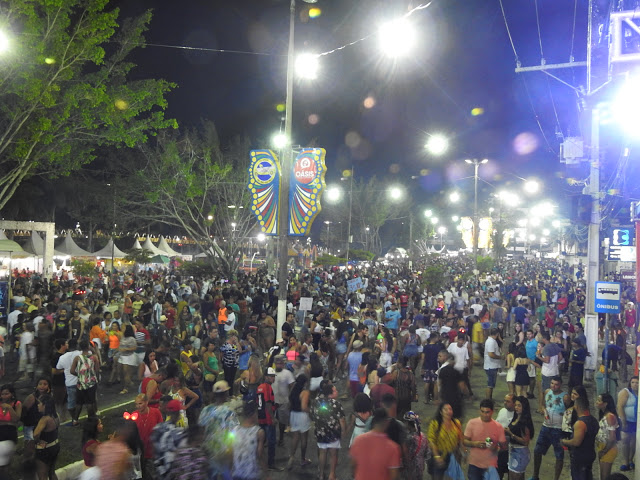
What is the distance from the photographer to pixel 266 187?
12086 millimetres

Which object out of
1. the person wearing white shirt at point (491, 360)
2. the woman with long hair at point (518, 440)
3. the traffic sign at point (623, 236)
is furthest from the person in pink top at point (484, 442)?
the traffic sign at point (623, 236)

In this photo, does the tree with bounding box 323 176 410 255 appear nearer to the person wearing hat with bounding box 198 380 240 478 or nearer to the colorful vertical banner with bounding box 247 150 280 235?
the colorful vertical banner with bounding box 247 150 280 235

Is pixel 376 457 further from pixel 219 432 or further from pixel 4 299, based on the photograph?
pixel 4 299

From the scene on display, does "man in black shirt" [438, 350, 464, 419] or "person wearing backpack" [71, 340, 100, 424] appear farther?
"person wearing backpack" [71, 340, 100, 424]

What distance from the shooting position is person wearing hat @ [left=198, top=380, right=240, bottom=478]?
17.2 ft

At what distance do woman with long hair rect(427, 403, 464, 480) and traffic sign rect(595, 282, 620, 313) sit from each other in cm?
661

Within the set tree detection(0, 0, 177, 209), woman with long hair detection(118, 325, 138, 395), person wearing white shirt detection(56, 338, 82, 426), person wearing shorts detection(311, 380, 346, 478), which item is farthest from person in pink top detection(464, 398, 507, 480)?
tree detection(0, 0, 177, 209)

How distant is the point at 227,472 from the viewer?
523 cm

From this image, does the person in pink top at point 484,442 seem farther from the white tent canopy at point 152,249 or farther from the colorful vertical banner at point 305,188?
the white tent canopy at point 152,249

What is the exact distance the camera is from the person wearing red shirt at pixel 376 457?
4871 mm

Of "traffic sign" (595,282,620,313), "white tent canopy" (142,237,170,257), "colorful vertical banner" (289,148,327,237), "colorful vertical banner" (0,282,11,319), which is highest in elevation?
"colorful vertical banner" (289,148,327,237)

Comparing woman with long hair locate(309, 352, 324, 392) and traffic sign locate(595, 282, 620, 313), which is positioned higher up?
traffic sign locate(595, 282, 620, 313)

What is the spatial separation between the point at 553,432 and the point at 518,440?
3.62 ft

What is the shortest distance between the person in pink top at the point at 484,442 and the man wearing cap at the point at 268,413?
2.75 m
